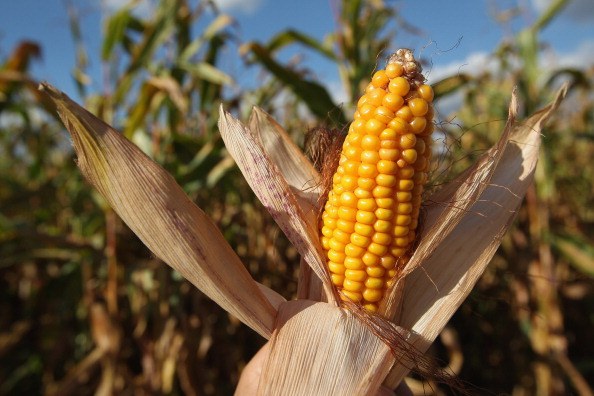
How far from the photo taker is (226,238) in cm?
258

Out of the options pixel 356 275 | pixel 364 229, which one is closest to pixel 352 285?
pixel 356 275

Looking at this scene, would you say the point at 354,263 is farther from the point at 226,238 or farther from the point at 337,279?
the point at 226,238

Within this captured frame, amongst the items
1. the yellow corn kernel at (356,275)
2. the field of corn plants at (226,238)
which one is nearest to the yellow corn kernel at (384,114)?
the yellow corn kernel at (356,275)

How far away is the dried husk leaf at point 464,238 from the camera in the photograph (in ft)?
3.17

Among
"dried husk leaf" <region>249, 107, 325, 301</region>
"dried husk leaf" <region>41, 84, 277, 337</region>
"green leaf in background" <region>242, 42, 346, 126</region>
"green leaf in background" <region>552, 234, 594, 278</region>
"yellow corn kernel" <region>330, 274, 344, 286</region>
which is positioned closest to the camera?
"dried husk leaf" <region>41, 84, 277, 337</region>

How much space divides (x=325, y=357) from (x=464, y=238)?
44 centimetres

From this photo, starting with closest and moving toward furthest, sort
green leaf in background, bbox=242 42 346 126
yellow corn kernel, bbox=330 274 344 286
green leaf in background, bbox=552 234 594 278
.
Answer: yellow corn kernel, bbox=330 274 344 286 → green leaf in background, bbox=242 42 346 126 → green leaf in background, bbox=552 234 594 278

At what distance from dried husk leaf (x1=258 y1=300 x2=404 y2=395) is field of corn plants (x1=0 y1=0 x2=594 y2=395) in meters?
1.11

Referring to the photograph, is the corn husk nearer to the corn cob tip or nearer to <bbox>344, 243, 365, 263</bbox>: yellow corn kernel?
<bbox>344, 243, 365, 263</bbox>: yellow corn kernel

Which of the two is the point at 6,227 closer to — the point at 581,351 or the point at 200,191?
the point at 200,191

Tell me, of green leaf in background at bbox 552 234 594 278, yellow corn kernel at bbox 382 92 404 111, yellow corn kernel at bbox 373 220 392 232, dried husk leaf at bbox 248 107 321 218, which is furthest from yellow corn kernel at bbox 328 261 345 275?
green leaf in background at bbox 552 234 594 278

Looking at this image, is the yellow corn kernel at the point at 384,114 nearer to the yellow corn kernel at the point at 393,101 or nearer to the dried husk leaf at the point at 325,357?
the yellow corn kernel at the point at 393,101

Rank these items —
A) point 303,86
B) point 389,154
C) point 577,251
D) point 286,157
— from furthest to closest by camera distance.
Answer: point 577,251 → point 303,86 → point 286,157 → point 389,154

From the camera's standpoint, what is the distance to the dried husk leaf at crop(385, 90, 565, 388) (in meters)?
0.97
